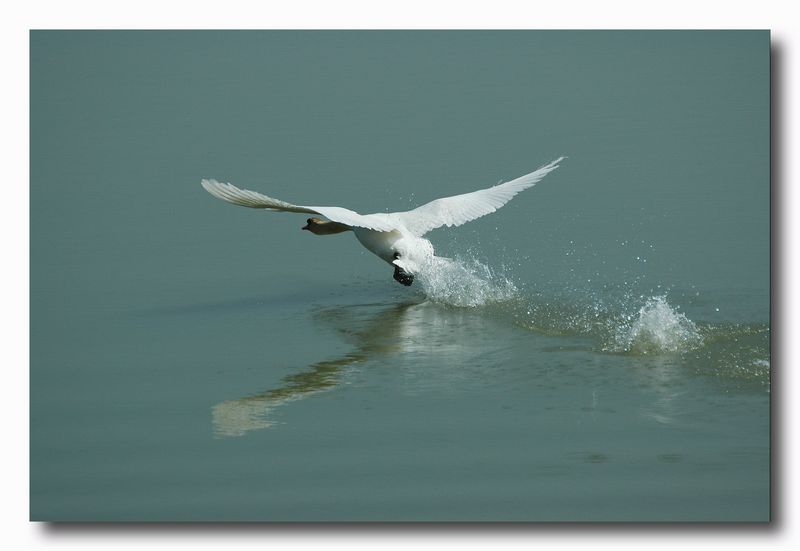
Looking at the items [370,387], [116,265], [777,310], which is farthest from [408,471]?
[116,265]

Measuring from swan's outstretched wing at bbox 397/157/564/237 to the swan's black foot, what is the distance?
32cm

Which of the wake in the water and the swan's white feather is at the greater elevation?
the swan's white feather

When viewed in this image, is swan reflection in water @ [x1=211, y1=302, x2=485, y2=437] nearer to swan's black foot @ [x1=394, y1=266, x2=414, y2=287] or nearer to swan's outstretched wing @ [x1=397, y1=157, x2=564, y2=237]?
swan's black foot @ [x1=394, y1=266, x2=414, y2=287]

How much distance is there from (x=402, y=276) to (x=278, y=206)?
3.83 ft

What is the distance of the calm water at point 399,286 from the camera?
21.1 feet

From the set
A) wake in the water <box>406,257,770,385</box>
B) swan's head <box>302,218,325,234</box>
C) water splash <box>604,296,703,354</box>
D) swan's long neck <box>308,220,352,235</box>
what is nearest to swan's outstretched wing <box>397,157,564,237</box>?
wake in the water <box>406,257,770,385</box>

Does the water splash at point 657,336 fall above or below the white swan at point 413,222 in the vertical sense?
below

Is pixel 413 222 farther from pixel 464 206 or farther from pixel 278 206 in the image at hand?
pixel 278 206

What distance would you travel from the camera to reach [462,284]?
8797mm

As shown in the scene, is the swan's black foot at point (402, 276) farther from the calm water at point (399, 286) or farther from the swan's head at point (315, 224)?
the swan's head at point (315, 224)

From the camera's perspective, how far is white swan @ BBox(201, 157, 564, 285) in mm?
8711

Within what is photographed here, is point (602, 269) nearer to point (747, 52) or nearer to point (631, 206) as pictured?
point (631, 206)

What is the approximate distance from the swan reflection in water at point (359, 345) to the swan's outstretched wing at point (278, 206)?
57 cm

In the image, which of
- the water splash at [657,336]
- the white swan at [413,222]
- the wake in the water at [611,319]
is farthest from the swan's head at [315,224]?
the water splash at [657,336]
